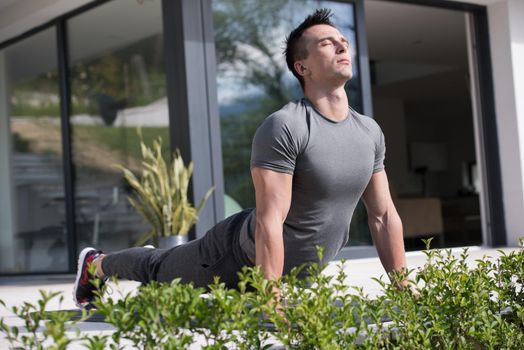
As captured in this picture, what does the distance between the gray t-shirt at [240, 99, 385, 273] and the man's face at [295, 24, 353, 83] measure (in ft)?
0.38

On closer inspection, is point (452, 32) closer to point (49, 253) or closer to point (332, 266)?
point (332, 266)

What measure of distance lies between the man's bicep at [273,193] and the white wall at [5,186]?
6.05 meters

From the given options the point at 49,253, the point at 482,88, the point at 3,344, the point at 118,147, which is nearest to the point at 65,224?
the point at 49,253

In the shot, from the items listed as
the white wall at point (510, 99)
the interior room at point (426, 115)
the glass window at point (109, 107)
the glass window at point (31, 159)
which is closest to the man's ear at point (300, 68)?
the glass window at point (109, 107)

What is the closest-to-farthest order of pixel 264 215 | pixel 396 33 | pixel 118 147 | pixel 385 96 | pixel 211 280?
pixel 264 215 < pixel 211 280 < pixel 118 147 < pixel 396 33 < pixel 385 96

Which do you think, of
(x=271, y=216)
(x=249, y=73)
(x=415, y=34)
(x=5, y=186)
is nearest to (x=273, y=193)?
(x=271, y=216)

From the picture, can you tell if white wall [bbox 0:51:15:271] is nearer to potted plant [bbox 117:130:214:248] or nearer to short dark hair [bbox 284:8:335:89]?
potted plant [bbox 117:130:214:248]

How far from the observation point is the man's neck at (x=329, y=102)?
2615 mm

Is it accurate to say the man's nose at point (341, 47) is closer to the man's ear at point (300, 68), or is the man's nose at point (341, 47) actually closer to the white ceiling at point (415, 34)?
the man's ear at point (300, 68)

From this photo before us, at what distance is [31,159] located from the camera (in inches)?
305

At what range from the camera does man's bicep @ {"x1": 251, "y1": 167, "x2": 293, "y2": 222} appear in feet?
7.86

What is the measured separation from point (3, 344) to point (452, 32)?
26.0ft

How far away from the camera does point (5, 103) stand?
26.4 ft

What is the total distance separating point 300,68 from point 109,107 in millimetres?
4641
